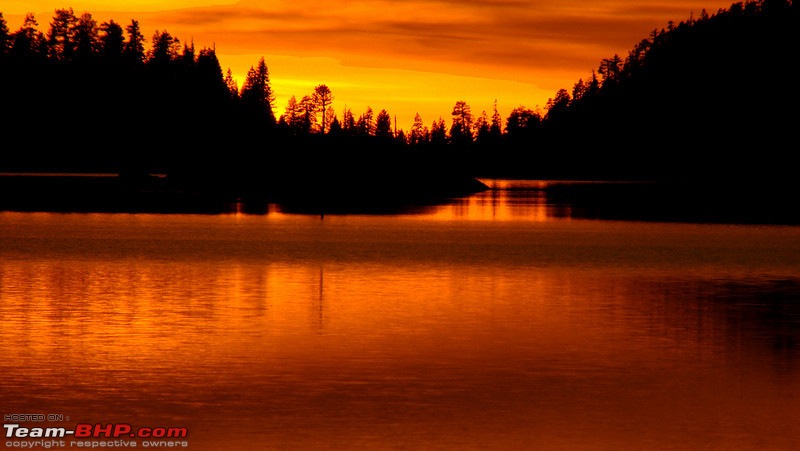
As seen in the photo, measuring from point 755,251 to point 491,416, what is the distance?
4969 cm

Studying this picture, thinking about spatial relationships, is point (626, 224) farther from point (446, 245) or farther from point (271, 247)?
point (271, 247)

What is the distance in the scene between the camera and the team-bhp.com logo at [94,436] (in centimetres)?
1780

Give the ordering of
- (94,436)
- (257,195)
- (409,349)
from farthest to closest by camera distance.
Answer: (257,195) → (409,349) → (94,436)

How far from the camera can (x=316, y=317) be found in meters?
32.7

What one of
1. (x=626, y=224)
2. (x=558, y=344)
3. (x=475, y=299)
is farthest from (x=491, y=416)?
(x=626, y=224)

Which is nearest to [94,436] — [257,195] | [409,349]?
[409,349]

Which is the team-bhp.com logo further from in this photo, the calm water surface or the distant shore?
the distant shore

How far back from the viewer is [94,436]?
18.3 m

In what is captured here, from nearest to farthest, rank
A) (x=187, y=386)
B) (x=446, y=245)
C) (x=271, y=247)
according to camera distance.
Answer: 1. (x=187, y=386)
2. (x=271, y=247)
3. (x=446, y=245)

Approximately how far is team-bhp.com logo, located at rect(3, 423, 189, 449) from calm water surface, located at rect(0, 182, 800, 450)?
405 mm

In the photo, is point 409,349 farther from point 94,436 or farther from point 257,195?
point 257,195

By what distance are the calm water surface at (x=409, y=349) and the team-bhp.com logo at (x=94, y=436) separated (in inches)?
15.9

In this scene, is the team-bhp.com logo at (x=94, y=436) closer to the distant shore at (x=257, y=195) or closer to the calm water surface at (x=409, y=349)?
the calm water surface at (x=409, y=349)

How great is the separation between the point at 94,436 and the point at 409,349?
9859 millimetres
